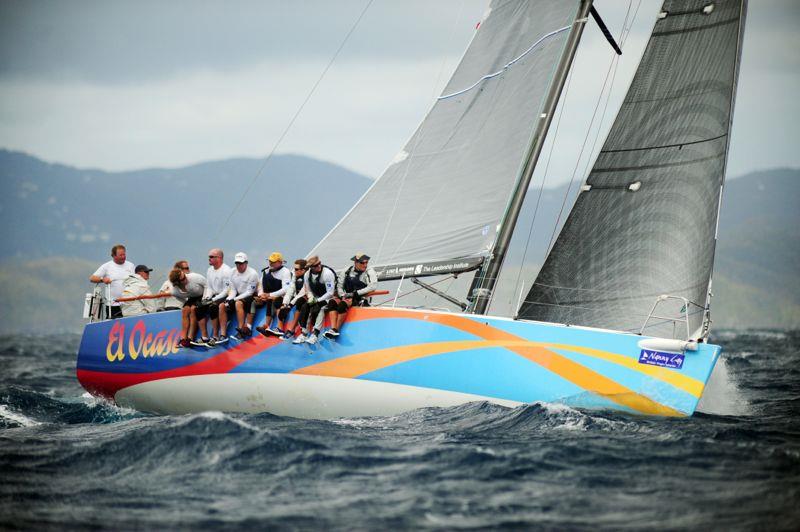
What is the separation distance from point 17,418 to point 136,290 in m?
2.23

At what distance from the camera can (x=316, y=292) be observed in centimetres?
1069

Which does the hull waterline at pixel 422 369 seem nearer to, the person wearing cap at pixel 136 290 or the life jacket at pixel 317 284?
the life jacket at pixel 317 284

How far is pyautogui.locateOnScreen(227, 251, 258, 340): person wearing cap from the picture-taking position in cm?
1107

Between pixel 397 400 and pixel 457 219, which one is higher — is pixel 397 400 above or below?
below

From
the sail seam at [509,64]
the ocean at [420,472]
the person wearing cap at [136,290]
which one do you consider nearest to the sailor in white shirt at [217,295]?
the ocean at [420,472]

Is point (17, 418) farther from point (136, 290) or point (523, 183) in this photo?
point (523, 183)

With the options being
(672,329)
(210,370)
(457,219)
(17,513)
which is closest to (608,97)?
(457,219)

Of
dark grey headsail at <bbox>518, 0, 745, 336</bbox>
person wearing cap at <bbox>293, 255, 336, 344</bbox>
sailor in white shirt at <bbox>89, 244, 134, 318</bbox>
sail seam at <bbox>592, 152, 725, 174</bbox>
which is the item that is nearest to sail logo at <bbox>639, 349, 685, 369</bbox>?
dark grey headsail at <bbox>518, 0, 745, 336</bbox>

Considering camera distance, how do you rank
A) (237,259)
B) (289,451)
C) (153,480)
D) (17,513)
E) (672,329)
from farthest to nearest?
(237,259) < (672,329) < (289,451) < (153,480) < (17,513)

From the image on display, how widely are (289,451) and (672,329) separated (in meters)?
4.11

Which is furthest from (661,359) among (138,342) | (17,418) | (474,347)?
(17,418)

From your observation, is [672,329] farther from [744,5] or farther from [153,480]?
[153,480]

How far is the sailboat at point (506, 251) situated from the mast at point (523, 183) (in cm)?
2

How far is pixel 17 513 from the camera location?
22.1 feet
